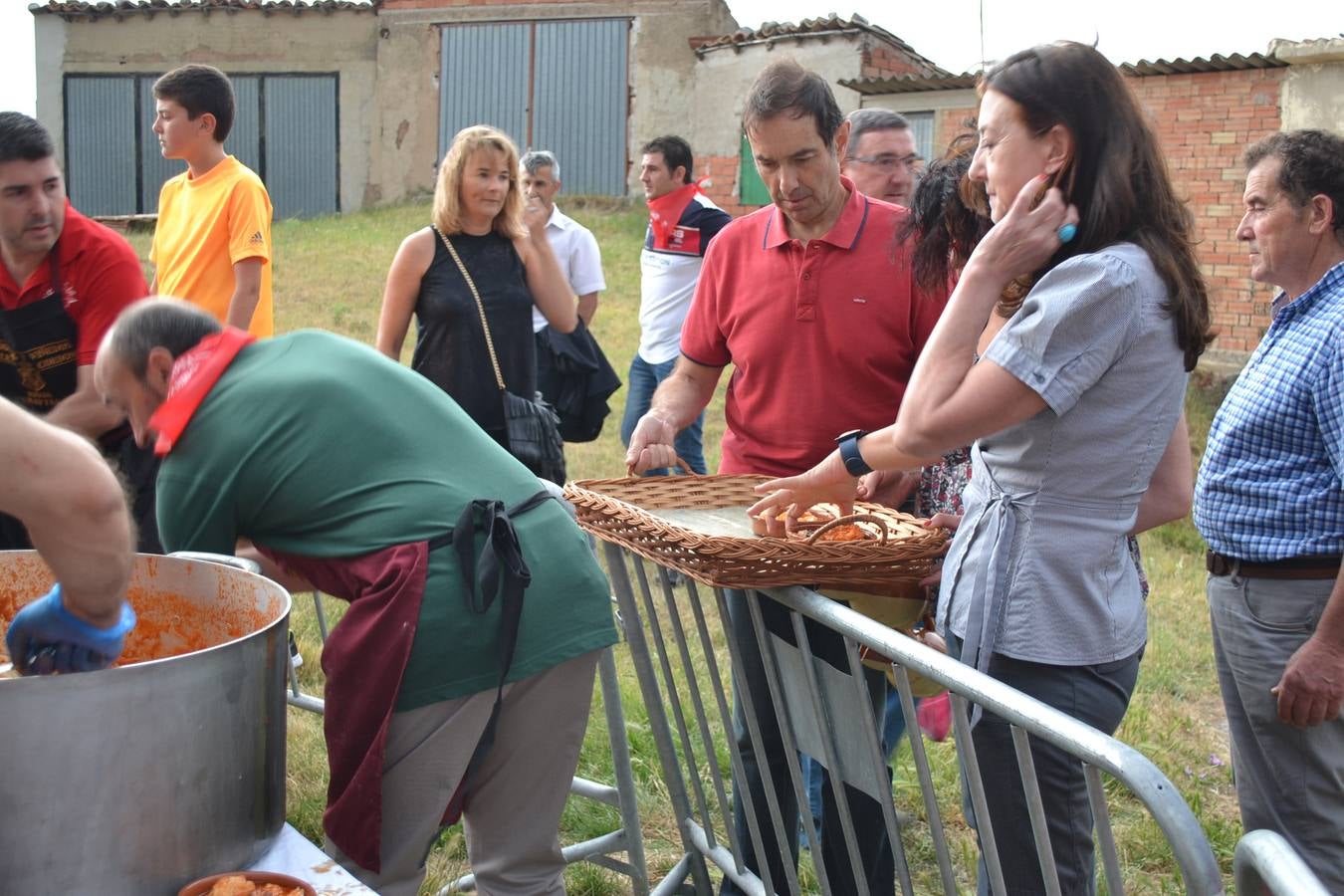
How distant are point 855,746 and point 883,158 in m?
2.64

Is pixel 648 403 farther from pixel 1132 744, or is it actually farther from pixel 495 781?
pixel 495 781

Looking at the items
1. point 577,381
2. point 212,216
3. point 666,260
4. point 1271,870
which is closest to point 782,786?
point 1271,870

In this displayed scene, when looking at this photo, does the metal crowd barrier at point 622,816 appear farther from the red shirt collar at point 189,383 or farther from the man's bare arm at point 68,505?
the man's bare arm at point 68,505

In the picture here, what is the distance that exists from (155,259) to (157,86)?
70cm

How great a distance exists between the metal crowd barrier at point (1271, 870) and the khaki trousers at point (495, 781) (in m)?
1.29

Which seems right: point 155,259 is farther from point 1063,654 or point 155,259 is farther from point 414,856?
point 1063,654

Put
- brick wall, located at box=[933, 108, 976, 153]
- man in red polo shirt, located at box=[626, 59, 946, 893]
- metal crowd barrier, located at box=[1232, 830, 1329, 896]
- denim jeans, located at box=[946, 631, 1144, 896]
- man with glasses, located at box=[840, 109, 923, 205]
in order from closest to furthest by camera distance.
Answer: metal crowd barrier, located at box=[1232, 830, 1329, 896]
denim jeans, located at box=[946, 631, 1144, 896]
man in red polo shirt, located at box=[626, 59, 946, 893]
man with glasses, located at box=[840, 109, 923, 205]
brick wall, located at box=[933, 108, 976, 153]

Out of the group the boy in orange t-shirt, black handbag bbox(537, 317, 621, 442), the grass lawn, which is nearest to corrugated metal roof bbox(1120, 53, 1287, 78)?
the grass lawn

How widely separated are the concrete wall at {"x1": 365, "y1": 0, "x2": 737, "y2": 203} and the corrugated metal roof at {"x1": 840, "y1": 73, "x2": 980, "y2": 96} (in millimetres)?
5090

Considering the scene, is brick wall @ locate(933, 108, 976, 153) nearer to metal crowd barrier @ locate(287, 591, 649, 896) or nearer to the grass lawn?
the grass lawn

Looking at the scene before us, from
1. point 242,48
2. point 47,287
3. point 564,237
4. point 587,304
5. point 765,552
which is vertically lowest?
point 765,552

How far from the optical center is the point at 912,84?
47.0ft

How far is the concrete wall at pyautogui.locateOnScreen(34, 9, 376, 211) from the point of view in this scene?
21000 millimetres

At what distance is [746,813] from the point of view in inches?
112
